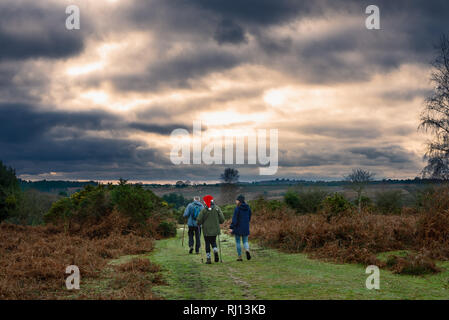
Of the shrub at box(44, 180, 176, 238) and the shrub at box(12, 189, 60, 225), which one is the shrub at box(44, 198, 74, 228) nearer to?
the shrub at box(44, 180, 176, 238)

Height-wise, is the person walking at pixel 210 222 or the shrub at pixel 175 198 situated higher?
the person walking at pixel 210 222

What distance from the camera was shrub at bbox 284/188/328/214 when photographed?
138 ft

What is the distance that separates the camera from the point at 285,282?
11.2m

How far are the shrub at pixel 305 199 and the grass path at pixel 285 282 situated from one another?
2636 cm

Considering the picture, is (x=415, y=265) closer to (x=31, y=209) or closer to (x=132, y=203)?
(x=132, y=203)

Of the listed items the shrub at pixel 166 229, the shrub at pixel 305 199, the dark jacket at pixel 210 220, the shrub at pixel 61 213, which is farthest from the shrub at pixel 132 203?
the shrub at pixel 305 199

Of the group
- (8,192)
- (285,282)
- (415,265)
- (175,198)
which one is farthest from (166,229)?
(175,198)

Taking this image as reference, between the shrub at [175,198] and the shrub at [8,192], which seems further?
the shrub at [175,198]

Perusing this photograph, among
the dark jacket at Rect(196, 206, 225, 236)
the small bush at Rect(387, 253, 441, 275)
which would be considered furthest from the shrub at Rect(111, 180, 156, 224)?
the small bush at Rect(387, 253, 441, 275)

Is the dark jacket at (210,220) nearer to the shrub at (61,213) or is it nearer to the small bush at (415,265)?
the small bush at (415,265)

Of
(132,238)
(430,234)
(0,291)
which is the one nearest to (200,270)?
(0,291)

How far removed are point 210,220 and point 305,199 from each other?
28543 mm

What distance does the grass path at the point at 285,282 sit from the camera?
31.5 feet
